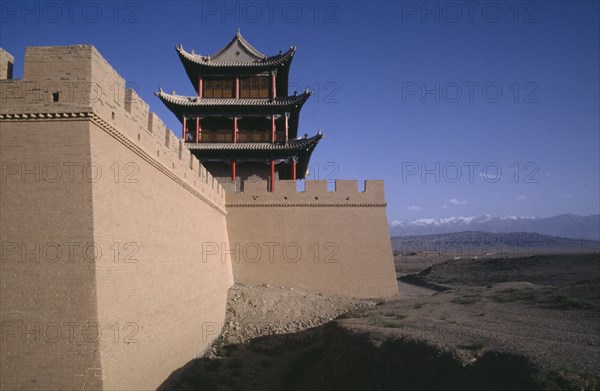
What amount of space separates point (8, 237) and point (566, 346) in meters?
9.54

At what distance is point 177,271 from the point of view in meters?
10.1

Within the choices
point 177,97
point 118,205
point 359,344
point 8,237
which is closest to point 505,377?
point 359,344

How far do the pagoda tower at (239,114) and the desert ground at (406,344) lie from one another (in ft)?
22.4

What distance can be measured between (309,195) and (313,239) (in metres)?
1.85

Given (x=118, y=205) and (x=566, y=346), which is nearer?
(x=118, y=205)

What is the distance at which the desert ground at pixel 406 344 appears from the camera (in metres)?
6.90

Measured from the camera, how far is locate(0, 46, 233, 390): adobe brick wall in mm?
5902

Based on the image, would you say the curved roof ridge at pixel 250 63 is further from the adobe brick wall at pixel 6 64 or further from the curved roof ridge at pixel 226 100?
the adobe brick wall at pixel 6 64

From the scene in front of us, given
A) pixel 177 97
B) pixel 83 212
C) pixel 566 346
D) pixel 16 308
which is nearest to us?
pixel 16 308

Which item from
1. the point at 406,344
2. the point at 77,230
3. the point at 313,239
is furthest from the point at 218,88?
the point at 406,344

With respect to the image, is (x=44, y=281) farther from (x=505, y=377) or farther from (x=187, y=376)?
(x=505, y=377)

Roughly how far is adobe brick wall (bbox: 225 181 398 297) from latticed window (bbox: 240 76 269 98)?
6.11m

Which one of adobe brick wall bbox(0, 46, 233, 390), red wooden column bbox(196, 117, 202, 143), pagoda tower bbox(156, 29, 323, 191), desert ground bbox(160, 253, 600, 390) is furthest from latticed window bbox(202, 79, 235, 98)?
adobe brick wall bbox(0, 46, 233, 390)

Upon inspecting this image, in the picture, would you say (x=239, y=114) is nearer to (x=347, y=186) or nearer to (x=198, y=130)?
(x=198, y=130)
